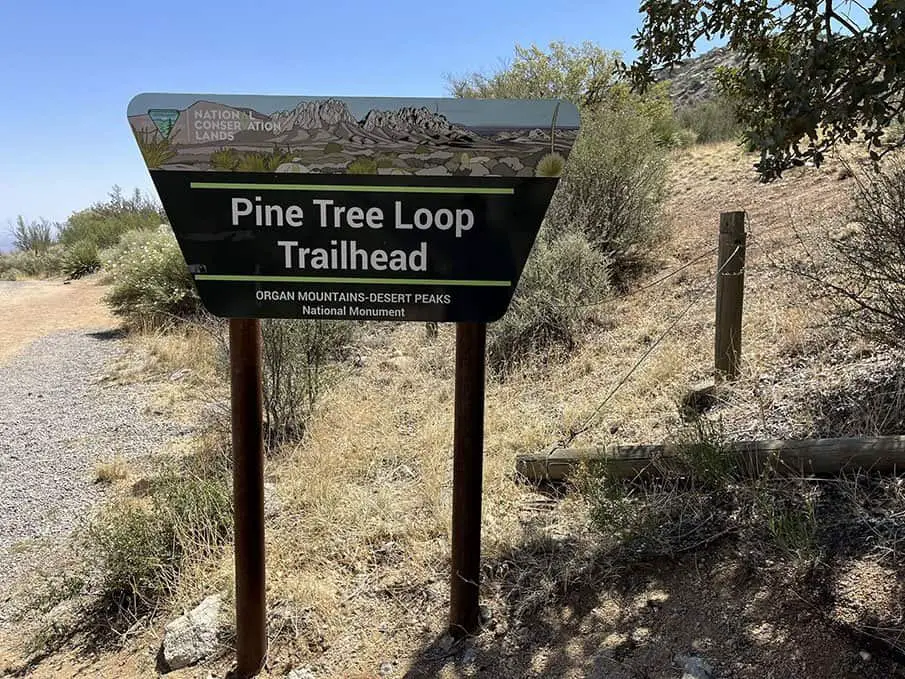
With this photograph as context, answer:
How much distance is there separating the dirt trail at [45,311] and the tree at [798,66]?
417 inches

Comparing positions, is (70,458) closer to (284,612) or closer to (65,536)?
(65,536)

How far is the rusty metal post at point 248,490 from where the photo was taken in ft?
8.57

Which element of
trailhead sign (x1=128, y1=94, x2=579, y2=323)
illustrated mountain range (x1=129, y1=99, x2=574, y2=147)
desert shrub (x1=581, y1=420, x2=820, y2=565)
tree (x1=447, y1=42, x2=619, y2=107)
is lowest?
desert shrub (x1=581, y1=420, x2=820, y2=565)

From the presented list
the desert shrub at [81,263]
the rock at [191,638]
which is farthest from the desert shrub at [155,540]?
the desert shrub at [81,263]

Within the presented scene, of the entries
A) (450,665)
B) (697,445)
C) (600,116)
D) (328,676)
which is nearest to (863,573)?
(697,445)

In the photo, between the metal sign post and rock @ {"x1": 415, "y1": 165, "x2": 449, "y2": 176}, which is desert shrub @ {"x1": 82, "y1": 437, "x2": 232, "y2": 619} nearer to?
the metal sign post

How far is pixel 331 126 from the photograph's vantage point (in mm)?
2279

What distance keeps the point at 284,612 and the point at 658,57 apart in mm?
3121

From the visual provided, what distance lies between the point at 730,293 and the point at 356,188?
10.9 ft

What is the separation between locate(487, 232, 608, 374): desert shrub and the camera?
24.0 ft

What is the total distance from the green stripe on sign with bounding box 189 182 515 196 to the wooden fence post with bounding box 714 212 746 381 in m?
2.97

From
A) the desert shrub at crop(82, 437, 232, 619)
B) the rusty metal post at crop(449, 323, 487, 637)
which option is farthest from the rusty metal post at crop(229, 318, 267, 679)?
the desert shrub at crop(82, 437, 232, 619)

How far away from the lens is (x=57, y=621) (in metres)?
3.59

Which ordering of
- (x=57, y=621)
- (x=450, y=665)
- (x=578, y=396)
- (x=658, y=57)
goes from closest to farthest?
(x=450, y=665) → (x=658, y=57) → (x=57, y=621) → (x=578, y=396)
